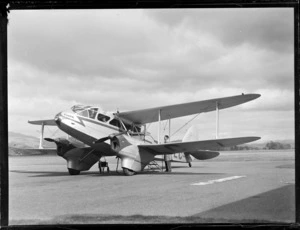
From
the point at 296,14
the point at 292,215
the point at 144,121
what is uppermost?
the point at 296,14

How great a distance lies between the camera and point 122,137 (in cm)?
1744

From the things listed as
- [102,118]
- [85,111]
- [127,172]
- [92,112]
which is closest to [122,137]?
[102,118]

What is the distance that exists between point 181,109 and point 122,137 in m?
4.20

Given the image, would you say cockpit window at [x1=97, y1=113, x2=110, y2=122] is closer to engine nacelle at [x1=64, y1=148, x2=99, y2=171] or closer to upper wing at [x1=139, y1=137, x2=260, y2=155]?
engine nacelle at [x1=64, y1=148, x2=99, y2=171]

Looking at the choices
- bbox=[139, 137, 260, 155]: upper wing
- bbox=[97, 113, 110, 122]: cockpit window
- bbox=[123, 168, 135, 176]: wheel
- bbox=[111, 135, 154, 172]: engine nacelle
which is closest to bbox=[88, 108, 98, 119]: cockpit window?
bbox=[97, 113, 110, 122]: cockpit window

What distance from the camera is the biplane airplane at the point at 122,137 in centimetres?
1669

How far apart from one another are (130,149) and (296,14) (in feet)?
44.4

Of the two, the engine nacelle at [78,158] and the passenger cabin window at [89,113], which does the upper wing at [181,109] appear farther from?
the engine nacelle at [78,158]

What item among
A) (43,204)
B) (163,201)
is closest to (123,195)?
(163,201)

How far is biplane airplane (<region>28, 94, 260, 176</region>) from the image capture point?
16.7m

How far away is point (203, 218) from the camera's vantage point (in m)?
6.36

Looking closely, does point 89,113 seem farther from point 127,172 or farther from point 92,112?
point 127,172

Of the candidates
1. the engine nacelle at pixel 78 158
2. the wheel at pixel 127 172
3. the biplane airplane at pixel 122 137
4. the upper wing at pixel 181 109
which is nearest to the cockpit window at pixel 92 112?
the biplane airplane at pixel 122 137
